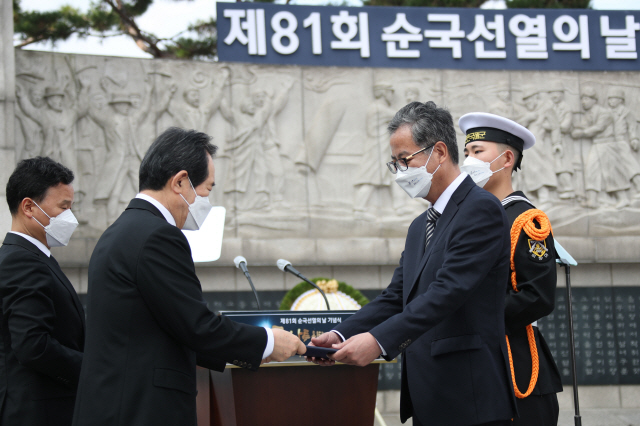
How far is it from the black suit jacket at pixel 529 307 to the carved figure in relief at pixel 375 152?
4.52 m

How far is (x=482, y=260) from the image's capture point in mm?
1899

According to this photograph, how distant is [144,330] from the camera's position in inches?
66.6

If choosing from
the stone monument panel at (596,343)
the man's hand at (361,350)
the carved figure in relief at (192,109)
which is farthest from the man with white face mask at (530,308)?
the carved figure in relief at (192,109)

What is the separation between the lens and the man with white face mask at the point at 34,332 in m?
2.12

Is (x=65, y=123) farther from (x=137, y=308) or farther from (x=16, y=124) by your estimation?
(x=137, y=308)

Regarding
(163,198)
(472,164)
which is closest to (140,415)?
(163,198)

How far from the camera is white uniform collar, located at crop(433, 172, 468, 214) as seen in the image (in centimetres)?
210

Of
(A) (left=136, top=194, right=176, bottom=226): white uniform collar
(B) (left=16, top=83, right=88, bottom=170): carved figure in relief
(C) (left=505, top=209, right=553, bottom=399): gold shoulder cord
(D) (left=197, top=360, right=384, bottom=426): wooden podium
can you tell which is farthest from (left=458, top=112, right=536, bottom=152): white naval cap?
(B) (left=16, top=83, right=88, bottom=170): carved figure in relief

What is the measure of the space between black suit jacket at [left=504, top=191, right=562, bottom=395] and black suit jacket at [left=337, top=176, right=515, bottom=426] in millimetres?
237

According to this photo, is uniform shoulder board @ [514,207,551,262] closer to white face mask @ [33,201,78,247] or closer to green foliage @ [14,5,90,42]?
white face mask @ [33,201,78,247]

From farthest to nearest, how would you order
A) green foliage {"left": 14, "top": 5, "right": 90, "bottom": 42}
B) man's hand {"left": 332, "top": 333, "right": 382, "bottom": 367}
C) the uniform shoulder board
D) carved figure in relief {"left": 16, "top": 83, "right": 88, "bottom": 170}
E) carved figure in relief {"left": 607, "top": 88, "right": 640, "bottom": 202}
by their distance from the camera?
→ green foliage {"left": 14, "top": 5, "right": 90, "bottom": 42} → carved figure in relief {"left": 607, "top": 88, "right": 640, "bottom": 202} → carved figure in relief {"left": 16, "top": 83, "right": 88, "bottom": 170} → the uniform shoulder board → man's hand {"left": 332, "top": 333, "right": 382, "bottom": 367}

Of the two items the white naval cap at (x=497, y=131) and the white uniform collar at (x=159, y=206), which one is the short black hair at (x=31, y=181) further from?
the white naval cap at (x=497, y=131)

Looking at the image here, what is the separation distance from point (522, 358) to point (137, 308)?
4.25 ft

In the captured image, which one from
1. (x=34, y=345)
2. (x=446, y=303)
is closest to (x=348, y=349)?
(x=446, y=303)
